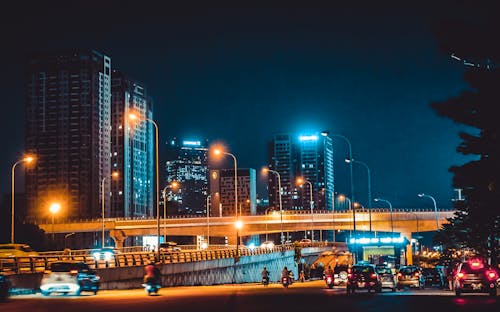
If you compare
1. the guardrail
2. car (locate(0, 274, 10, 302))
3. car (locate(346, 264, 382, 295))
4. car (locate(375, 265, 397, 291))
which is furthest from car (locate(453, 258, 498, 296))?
the guardrail

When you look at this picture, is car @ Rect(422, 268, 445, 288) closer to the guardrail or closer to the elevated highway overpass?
the guardrail

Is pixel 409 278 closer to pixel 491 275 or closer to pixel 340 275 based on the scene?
pixel 340 275

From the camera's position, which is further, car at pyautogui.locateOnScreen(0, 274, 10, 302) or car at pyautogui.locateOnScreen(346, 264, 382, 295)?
car at pyautogui.locateOnScreen(346, 264, 382, 295)

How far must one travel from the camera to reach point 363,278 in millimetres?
37688

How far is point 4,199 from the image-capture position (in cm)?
15800

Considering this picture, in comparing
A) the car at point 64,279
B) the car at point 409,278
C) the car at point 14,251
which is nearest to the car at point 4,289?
the car at point 64,279

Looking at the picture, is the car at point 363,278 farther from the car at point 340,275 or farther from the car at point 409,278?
the car at point 409,278

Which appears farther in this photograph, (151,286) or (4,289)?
(151,286)

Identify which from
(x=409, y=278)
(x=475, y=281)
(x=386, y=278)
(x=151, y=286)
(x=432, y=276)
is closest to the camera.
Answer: (x=475, y=281)

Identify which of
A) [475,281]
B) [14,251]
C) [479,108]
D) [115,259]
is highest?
[479,108]

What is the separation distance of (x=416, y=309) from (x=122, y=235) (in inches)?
4838

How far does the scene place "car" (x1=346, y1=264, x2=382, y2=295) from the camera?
3700 centimetres

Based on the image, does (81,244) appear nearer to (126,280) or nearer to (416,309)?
(126,280)

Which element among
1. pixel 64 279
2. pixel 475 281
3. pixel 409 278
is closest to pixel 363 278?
pixel 475 281
